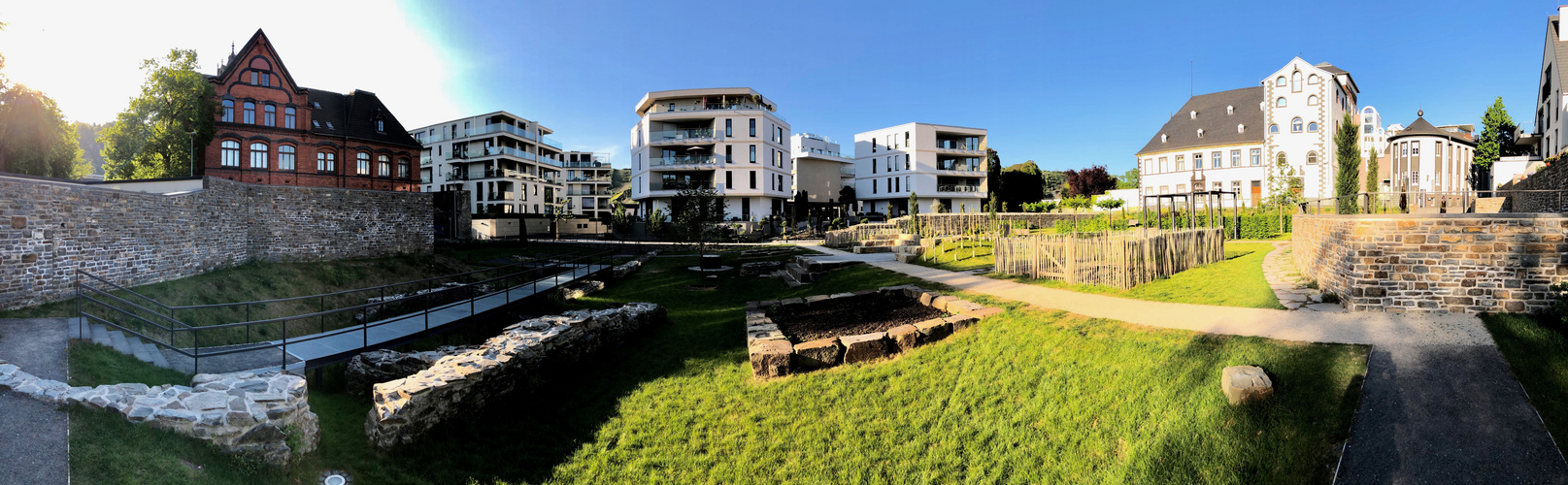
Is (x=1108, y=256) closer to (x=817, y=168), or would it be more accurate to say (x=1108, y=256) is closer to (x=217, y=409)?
(x=217, y=409)

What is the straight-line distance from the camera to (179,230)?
16.9m

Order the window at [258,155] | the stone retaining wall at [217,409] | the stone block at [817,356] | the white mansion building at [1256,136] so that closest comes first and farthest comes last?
the stone retaining wall at [217,409] → the stone block at [817,356] → the window at [258,155] → the white mansion building at [1256,136]

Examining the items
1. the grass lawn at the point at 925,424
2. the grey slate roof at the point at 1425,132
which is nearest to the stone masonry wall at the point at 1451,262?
the grass lawn at the point at 925,424

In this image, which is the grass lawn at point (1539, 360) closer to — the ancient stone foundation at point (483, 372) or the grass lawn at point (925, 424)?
the grass lawn at point (925, 424)

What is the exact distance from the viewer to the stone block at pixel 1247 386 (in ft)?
18.5

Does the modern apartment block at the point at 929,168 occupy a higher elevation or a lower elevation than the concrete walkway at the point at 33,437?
higher

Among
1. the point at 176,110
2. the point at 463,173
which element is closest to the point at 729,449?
the point at 176,110

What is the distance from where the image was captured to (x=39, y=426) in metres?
5.63

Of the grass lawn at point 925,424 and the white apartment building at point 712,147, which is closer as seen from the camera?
the grass lawn at point 925,424

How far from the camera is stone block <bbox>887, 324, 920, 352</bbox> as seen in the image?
29.7 feet

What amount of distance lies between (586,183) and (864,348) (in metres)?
84.7

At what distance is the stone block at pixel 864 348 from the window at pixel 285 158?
47.2 m

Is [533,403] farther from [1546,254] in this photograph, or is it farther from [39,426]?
[1546,254]

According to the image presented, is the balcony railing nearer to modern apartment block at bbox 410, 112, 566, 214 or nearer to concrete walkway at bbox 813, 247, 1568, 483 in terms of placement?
modern apartment block at bbox 410, 112, 566, 214
